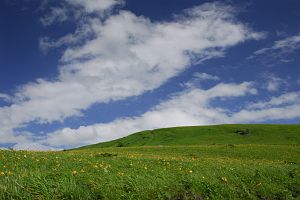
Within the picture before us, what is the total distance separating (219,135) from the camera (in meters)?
123

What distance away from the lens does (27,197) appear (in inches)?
437

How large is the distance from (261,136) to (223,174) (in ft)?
355

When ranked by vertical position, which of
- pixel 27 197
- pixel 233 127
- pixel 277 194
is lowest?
pixel 277 194

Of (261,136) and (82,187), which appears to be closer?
(82,187)

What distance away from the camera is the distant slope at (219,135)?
115 m

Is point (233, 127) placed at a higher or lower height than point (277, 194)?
higher

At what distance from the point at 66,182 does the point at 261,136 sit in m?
114

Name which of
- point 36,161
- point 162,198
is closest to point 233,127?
point 36,161

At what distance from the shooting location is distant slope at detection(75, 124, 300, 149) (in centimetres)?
11468

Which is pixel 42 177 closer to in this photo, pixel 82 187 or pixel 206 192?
pixel 82 187

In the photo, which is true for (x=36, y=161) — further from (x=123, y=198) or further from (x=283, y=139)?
(x=283, y=139)

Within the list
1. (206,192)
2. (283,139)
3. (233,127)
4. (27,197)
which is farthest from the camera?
(233,127)

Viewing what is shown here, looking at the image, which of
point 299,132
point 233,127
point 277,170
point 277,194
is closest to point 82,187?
point 277,194

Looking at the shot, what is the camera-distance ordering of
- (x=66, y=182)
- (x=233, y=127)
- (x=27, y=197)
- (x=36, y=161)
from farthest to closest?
(x=233, y=127), (x=36, y=161), (x=66, y=182), (x=27, y=197)
